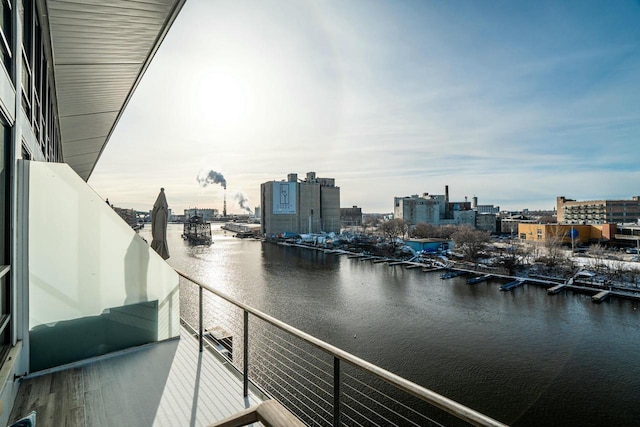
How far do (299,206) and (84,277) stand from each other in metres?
34.2

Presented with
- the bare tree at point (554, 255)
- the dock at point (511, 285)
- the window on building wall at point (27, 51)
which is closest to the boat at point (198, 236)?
the dock at point (511, 285)

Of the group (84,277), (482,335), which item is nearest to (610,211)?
(482,335)

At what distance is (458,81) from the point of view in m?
7.91

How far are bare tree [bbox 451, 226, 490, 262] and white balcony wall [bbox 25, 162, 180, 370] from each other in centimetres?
2150

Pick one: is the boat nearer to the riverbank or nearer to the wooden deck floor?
the riverbank

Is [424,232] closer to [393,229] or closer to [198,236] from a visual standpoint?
[393,229]

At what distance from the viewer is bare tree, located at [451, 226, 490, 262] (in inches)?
811

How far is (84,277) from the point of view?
1742mm

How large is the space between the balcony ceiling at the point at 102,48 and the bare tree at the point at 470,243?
21.2m

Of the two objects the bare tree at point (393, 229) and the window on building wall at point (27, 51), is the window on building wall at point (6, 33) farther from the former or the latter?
the bare tree at point (393, 229)

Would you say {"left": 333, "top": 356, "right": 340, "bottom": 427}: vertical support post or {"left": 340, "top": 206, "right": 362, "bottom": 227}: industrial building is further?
{"left": 340, "top": 206, "right": 362, "bottom": 227}: industrial building

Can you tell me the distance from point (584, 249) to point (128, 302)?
28415mm

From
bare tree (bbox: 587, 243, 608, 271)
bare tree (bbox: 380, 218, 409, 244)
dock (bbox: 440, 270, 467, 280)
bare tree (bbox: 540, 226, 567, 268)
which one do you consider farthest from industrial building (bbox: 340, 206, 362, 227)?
bare tree (bbox: 587, 243, 608, 271)

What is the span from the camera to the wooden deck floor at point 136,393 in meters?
1.26
